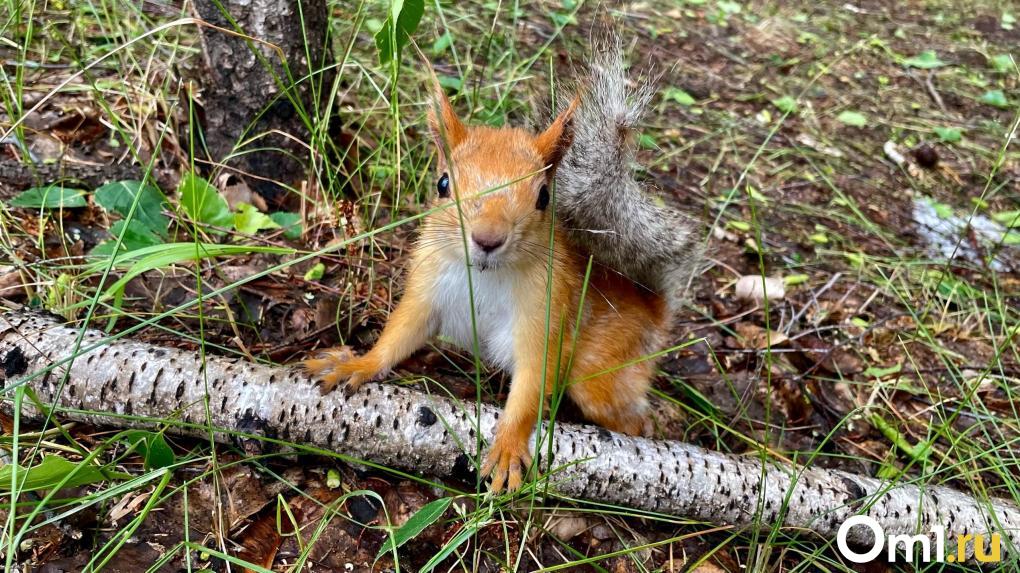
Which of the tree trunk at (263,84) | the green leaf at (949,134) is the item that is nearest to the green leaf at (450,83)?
the tree trunk at (263,84)

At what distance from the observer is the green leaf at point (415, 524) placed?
140 centimetres

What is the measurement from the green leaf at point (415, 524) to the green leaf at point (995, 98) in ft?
14.5

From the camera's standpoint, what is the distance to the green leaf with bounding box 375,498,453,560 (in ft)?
4.58

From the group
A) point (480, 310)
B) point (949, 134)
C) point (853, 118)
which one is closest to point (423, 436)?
point (480, 310)

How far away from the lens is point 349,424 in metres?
1.57

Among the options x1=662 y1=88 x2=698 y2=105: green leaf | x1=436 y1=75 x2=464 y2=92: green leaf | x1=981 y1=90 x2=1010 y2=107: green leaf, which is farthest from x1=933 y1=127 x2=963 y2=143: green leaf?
x1=436 y1=75 x2=464 y2=92: green leaf

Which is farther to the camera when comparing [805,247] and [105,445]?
[805,247]

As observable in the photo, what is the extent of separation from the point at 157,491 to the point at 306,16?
56.0 inches

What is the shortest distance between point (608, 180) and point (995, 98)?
12.8ft

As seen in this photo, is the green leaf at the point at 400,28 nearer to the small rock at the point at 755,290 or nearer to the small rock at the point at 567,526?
the small rock at the point at 567,526

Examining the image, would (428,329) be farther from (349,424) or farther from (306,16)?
(306,16)

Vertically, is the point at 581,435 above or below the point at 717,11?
below

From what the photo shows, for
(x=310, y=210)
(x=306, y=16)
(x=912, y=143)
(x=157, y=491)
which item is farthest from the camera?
(x=912, y=143)

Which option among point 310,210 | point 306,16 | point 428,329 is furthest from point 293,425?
point 306,16
